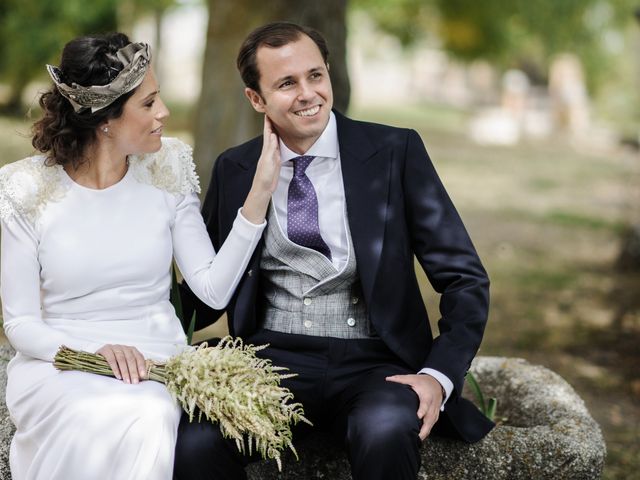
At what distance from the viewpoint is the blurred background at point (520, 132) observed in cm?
673

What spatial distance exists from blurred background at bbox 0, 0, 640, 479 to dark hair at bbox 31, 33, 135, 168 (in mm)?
405

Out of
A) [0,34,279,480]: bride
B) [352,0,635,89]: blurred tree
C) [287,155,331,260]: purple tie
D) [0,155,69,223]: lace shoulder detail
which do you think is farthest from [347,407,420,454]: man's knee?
[352,0,635,89]: blurred tree

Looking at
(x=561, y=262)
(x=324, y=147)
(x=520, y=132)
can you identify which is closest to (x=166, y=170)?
(x=324, y=147)

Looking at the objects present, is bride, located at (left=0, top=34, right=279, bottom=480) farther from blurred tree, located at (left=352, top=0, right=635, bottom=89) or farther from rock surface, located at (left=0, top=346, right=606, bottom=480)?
blurred tree, located at (left=352, top=0, right=635, bottom=89)

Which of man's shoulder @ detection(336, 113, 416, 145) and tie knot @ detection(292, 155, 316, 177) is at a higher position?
man's shoulder @ detection(336, 113, 416, 145)

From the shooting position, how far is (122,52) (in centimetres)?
303

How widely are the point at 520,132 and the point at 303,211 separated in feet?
75.5

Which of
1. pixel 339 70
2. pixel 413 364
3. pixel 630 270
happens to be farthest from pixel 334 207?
pixel 630 270

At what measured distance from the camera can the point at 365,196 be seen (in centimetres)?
323

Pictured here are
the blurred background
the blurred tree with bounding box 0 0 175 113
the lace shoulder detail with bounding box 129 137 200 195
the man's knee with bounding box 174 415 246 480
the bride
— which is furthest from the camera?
the blurred tree with bounding box 0 0 175 113

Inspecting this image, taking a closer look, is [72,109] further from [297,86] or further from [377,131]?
[377,131]

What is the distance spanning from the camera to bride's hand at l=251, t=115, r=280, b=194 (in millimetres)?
3121

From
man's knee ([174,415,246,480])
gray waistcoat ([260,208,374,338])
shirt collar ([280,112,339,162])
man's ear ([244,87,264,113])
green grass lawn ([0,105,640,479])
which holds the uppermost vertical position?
man's ear ([244,87,264,113])

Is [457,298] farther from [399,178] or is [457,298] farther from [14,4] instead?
[14,4]
